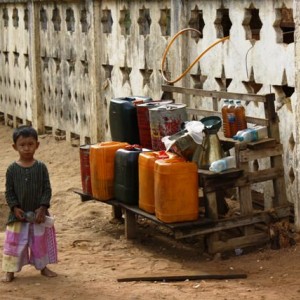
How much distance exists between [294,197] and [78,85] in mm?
5633

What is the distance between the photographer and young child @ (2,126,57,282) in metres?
7.31

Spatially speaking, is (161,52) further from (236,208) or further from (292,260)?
(292,260)

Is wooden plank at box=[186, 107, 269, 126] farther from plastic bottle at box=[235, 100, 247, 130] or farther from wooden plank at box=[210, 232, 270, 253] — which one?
wooden plank at box=[210, 232, 270, 253]

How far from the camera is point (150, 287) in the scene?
7023 millimetres

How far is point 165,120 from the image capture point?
828 centimetres

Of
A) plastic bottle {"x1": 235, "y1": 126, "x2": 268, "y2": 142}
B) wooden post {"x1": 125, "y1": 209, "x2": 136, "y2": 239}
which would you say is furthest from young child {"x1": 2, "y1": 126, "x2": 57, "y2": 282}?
plastic bottle {"x1": 235, "y1": 126, "x2": 268, "y2": 142}

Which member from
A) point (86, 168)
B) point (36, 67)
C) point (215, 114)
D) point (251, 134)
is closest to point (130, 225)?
point (86, 168)

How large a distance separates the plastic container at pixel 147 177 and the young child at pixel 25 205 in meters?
0.93

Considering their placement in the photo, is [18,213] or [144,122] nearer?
[18,213]

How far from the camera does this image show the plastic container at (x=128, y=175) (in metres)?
8.24

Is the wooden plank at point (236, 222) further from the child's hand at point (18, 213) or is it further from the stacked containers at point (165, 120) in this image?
the child's hand at point (18, 213)

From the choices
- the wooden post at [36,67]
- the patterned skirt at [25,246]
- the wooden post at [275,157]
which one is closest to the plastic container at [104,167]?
the patterned skirt at [25,246]

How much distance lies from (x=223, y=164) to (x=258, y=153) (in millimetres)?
374

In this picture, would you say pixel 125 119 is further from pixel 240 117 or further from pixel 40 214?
pixel 40 214
